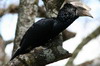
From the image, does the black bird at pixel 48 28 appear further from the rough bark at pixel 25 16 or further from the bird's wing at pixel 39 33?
the rough bark at pixel 25 16

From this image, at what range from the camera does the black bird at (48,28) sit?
2.27 m

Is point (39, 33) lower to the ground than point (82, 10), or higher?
lower

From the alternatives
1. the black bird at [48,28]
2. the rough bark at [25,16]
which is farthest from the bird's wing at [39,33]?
the rough bark at [25,16]

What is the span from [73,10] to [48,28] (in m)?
0.20

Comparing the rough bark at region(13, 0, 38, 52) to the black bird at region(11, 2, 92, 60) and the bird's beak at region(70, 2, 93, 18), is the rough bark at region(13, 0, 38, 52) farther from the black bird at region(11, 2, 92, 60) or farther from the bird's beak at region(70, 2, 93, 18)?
the bird's beak at region(70, 2, 93, 18)

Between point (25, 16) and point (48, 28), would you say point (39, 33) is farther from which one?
point (25, 16)

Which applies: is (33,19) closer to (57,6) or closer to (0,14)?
(57,6)

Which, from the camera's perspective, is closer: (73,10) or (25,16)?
(73,10)

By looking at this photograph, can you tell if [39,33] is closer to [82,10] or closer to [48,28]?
[48,28]

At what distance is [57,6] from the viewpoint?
2.47 meters

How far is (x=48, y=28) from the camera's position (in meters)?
2.27

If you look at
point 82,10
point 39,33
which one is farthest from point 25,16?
point 82,10

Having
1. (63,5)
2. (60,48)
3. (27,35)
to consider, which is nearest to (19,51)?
(27,35)

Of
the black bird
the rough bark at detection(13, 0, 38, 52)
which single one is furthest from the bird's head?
the rough bark at detection(13, 0, 38, 52)
